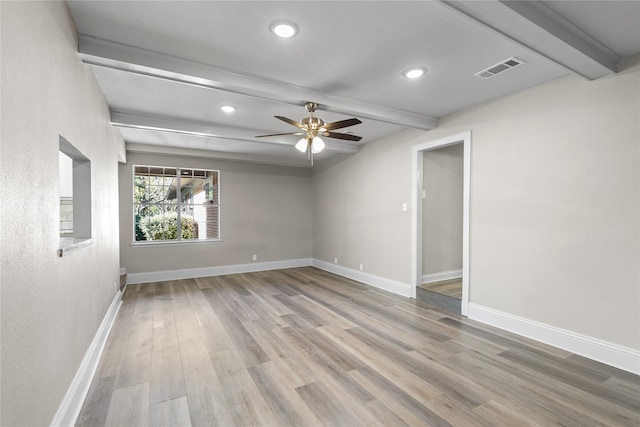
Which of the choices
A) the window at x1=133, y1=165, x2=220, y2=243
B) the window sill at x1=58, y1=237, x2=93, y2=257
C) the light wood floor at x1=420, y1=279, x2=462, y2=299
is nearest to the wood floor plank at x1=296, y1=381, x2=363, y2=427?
the window sill at x1=58, y1=237, x2=93, y2=257

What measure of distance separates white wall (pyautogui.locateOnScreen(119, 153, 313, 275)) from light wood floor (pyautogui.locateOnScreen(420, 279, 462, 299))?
3508 millimetres

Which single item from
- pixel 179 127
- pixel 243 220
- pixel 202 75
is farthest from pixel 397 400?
pixel 243 220

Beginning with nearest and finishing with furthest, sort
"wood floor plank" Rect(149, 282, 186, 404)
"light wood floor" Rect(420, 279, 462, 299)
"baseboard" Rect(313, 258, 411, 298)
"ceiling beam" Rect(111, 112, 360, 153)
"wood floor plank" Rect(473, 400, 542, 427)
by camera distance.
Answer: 1. "wood floor plank" Rect(473, 400, 542, 427)
2. "wood floor plank" Rect(149, 282, 186, 404)
3. "ceiling beam" Rect(111, 112, 360, 153)
4. "light wood floor" Rect(420, 279, 462, 299)
5. "baseboard" Rect(313, 258, 411, 298)

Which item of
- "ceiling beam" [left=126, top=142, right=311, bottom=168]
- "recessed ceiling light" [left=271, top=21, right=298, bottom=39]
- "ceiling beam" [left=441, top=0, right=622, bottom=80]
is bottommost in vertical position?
"ceiling beam" [left=126, top=142, right=311, bottom=168]

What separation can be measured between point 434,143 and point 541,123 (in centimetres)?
138

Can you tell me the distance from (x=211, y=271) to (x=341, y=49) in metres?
5.34

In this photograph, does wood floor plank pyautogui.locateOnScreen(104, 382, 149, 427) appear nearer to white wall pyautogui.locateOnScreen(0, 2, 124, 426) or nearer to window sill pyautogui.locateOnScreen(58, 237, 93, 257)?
white wall pyautogui.locateOnScreen(0, 2, 124, 426)

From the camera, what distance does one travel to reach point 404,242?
15.8 ft

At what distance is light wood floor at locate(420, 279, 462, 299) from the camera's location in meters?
4.24

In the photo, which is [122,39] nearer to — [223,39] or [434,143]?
[223,39]

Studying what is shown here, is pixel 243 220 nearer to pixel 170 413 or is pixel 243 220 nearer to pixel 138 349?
pixel 138 349

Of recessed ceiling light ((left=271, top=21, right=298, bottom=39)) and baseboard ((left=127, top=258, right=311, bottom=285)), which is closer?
recessed ceiling light ((left=271, top=21, right=298, bottom=39))

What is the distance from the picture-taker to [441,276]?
5062 millimetres

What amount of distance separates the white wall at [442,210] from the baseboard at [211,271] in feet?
11.2
